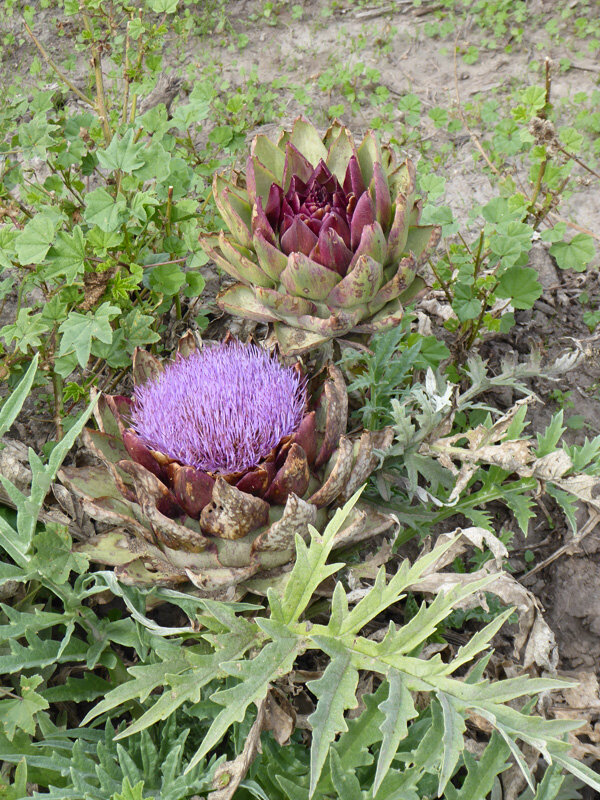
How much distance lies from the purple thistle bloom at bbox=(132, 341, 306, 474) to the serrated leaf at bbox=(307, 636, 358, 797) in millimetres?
388

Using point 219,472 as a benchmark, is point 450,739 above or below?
below

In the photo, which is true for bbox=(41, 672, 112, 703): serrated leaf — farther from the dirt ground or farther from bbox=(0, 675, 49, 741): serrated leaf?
the dirt ground

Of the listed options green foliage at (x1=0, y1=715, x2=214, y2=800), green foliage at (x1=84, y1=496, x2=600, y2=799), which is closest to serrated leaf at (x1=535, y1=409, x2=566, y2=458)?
green foliage at (x1=84, y1=496, x2=600, y2=799)

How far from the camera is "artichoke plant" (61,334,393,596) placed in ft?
3.94

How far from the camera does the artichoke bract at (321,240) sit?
1.36m

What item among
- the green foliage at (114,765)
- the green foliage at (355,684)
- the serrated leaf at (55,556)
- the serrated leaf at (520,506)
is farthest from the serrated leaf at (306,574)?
the serrated leaf at (520,506)

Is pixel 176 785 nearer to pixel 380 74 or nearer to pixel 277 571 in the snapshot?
pixel 277 571

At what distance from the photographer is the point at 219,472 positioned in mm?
1306

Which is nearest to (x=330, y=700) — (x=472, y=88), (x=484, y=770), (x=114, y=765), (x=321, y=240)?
(x=484, y=770)

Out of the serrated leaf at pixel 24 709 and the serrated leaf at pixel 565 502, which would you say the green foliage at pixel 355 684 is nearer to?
the serrated leaf at pixel 24 709

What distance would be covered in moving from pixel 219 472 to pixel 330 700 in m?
0.48

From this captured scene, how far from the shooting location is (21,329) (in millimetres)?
1664

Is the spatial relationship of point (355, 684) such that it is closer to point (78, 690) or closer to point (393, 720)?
point (393, 720)

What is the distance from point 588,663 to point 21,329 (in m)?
1.56
